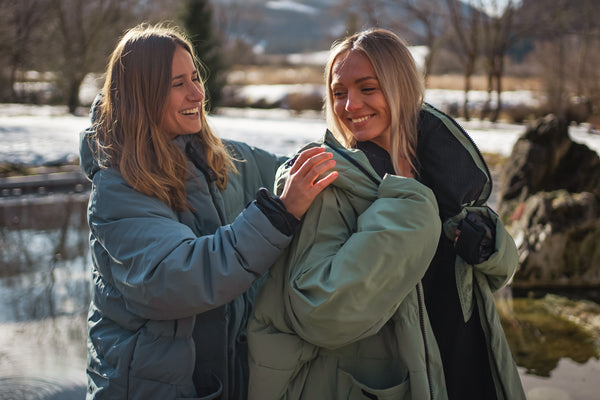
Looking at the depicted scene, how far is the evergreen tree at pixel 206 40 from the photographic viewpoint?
22.9 m

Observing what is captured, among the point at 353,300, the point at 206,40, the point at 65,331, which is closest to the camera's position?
the point at 353,300

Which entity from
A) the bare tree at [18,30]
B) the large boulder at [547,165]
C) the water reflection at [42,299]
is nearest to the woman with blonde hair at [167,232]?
the water reflection at [42,299]

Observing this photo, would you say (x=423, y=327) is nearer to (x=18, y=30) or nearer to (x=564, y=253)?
(x=564, y=253)

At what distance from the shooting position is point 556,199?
16.8 ft

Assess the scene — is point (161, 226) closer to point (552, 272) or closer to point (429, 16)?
point (552, 272)

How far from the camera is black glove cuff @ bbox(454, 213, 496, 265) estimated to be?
5.87ft

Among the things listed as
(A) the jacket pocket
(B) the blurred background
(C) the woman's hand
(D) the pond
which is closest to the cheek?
(C) the woman's hand

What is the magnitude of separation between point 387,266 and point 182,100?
1052 millimetres

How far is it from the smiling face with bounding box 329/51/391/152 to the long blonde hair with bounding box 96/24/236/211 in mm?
627

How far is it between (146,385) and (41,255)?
3888 millimetres

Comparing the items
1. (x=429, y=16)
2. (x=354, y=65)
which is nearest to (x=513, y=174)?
(x=354, y=65)

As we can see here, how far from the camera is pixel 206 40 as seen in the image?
22938 mm

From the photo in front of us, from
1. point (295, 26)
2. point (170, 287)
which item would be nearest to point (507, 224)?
point (170, 287)

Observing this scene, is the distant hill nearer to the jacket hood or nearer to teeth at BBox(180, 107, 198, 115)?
teeth at BBox(180, 107, 198, 115)
